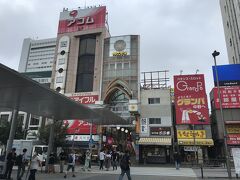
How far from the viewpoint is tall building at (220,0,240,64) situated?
45644 millimetres

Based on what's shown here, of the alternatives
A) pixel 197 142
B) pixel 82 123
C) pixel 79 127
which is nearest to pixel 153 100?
pixel 197 142

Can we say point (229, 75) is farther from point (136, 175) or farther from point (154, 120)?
point (136, 175)

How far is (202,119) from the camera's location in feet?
113

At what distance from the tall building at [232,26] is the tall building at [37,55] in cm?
8963

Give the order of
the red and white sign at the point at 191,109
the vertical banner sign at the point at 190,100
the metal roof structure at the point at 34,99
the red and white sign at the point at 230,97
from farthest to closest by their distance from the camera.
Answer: the vertical banner sign at the point at 190,100
the red and white sign at the point at 191,109
the red and white sign at the point at 230,97
the metal roof structure at the point at 34,99

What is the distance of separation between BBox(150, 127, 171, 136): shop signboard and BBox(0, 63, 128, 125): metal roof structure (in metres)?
16.9

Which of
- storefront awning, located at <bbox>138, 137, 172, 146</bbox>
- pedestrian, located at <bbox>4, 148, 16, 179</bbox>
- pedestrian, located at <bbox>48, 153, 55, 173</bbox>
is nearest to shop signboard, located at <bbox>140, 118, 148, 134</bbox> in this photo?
storefront awning, located at <bbox>138, 137, 172, 146</bbox>

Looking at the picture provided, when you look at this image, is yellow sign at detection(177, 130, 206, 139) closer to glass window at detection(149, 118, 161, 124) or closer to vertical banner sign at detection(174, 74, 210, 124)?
vertical banner sign at detection(174, 74, 210, 124)

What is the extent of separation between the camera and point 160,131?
3688cm

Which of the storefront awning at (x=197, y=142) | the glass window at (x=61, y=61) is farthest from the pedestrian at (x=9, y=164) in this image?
the glass window at (x=61, y=61)

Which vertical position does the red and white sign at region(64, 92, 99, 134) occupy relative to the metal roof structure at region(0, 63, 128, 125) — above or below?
above

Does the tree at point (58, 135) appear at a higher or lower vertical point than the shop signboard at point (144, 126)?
lower

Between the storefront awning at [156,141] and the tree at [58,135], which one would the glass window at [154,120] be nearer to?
the storefront awning at [156,141]

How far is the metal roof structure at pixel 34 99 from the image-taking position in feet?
37.4
